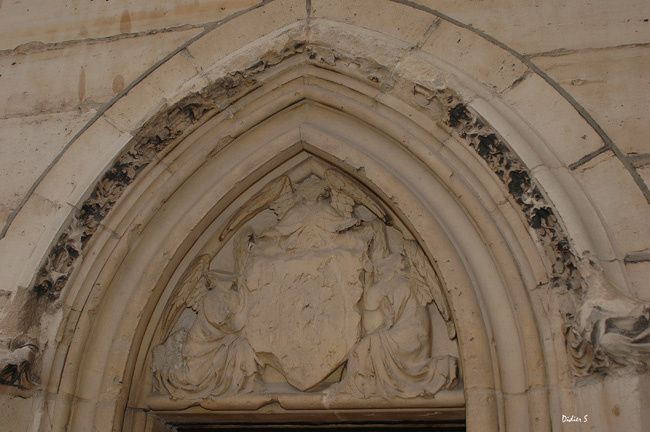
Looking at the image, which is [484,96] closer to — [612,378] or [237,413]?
[612,378]

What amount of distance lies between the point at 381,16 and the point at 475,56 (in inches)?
18.1

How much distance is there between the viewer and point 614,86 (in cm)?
326

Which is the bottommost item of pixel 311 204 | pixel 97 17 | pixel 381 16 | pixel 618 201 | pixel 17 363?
pixel 17 363

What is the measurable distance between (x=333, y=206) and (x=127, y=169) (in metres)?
0.91

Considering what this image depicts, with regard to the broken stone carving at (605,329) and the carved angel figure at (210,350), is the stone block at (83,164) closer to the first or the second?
the carved angel figure at (210,350)

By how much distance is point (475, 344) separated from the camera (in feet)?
10.7

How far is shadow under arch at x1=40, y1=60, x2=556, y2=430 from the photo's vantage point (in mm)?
3188

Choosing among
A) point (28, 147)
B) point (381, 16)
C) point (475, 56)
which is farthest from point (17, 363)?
point (475, 56)

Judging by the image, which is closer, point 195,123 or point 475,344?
point 475,344

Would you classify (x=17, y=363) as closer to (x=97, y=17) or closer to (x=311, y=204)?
(x=311, y=204)

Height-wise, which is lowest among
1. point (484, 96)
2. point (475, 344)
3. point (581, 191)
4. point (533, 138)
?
point (475, 344)

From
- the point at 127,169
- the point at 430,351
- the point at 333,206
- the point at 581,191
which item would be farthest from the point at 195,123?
the point at 581,191

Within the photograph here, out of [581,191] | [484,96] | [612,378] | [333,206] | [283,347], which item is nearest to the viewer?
[612,378]

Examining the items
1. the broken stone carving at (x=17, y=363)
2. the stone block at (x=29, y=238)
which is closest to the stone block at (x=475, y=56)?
the stone block at (x=29, y=238)
